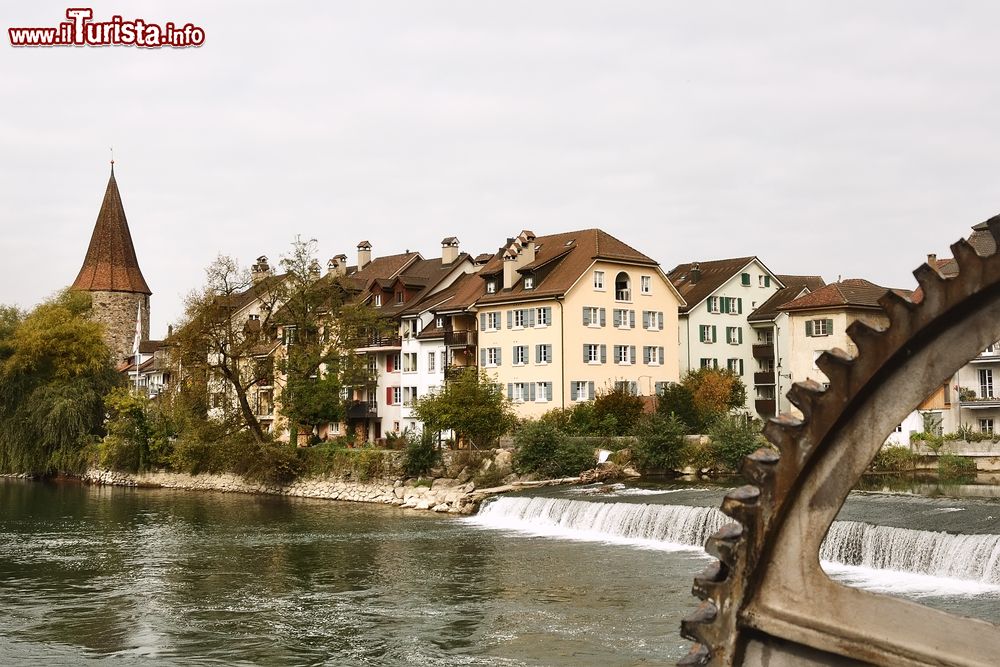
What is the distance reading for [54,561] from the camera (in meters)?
28.3

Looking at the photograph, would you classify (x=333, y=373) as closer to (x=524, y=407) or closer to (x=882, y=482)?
(x=524, y=407)

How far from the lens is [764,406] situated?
64875 mm

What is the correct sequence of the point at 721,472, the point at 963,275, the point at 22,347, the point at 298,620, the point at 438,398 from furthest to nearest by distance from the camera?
the point at 22,347
the point at 438,398
the point at 721,472
the point at 298,620
the point at 963,275

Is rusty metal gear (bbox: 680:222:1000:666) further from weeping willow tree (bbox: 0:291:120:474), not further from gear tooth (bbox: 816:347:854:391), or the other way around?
weeping willow tree (bbox: 0:291:120:474)

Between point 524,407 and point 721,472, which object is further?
point 524,407

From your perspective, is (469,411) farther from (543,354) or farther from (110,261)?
(110,261)

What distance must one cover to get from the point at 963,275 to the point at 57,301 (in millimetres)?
77026

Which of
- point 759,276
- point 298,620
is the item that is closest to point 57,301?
point 759,276

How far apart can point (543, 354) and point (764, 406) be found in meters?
17.0

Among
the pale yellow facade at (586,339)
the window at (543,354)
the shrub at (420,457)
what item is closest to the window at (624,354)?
the pale yellow facade at (586,339)

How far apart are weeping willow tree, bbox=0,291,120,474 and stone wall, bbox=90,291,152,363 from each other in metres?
25.0

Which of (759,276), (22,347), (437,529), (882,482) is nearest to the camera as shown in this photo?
(437,529)

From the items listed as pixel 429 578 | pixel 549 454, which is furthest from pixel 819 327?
pixel 429 578

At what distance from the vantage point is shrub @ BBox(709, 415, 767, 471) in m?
43.8
